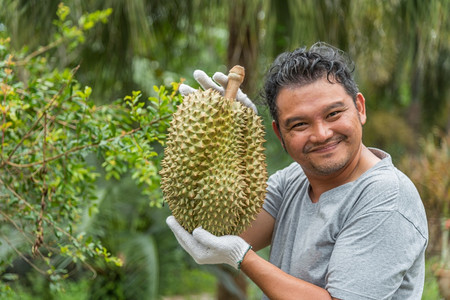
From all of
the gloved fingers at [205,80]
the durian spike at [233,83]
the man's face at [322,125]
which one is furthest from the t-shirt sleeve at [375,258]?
the gloved fingers at [205,80]

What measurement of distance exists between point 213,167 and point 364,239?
47 cm

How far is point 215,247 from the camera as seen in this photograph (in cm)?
142

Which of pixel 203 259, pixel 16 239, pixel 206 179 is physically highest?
pixel 206 179

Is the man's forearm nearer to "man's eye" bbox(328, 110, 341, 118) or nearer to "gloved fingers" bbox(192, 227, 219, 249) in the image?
"gloved fingers" bbox(192, 227, 219, 249)

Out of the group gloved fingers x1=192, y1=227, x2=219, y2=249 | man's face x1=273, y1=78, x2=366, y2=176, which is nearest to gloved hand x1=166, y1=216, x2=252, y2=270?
gloved fingers x1=192, y1=227, x2=219, y2=249

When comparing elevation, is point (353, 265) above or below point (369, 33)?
below

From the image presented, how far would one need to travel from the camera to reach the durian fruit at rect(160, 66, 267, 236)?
1439 mm

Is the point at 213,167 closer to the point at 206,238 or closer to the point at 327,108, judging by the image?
the point at 206,238

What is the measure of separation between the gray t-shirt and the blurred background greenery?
1.03 metres

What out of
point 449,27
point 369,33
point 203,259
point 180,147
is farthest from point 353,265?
point 369,33

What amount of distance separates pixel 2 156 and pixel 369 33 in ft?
9.30

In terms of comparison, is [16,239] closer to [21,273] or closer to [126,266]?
[126,266]

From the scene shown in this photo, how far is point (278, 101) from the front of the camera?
1479 millimetres

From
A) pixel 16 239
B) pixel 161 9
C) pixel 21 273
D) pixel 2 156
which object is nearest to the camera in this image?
pixel 2 156
